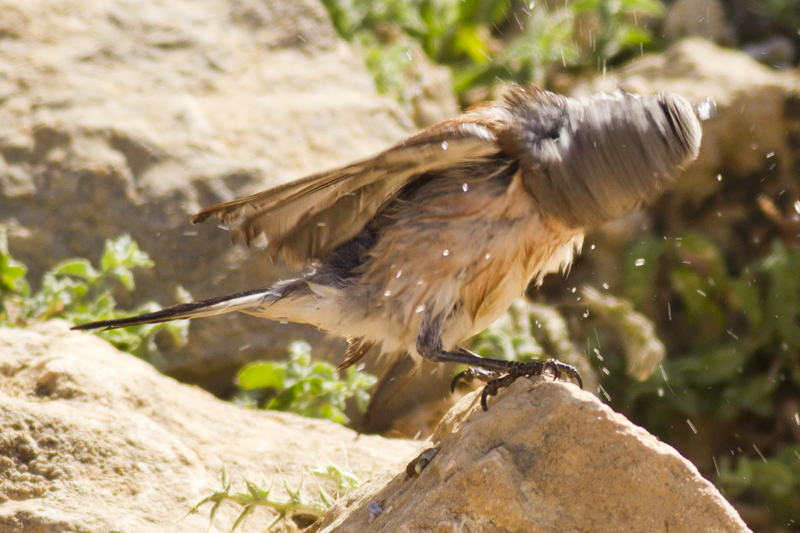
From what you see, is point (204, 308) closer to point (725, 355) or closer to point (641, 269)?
point (641, 269)

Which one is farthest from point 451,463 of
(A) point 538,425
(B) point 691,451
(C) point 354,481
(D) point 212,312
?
(B) point 691,451

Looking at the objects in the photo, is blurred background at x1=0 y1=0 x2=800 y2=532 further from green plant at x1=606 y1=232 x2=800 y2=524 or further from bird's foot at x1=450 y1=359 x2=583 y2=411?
bird's foot at x1=450 y1=359 x2=583 y2=411

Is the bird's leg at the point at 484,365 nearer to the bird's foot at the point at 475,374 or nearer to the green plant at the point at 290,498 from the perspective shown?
the bird's foot at the point at 475,374

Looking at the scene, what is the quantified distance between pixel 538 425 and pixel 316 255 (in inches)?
64.2

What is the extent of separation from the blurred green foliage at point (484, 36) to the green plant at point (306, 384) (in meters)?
3.10

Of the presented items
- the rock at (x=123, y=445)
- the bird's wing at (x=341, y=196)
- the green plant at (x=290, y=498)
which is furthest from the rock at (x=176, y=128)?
the green plant at (x=290, y=498)

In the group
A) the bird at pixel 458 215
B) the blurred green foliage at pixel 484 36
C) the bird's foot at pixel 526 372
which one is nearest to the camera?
the bird's foot at pixel 526 372

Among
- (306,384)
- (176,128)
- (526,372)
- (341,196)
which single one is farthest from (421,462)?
(176,128)

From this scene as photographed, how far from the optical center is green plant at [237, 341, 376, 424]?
477cm

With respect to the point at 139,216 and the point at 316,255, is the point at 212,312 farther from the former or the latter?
the point at 139,216

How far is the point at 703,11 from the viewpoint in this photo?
8883mm

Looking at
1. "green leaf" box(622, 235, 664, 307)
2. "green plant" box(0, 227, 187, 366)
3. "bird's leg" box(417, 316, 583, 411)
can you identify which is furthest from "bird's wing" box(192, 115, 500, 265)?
"green leaf" box(622, 235, 664, 307)

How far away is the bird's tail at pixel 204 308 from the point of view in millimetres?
3457

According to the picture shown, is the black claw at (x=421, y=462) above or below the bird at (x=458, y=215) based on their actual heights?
below
